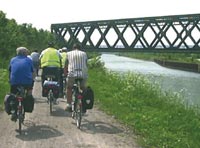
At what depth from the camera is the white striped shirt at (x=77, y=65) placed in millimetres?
11266

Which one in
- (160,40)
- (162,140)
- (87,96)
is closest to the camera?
(162,140)

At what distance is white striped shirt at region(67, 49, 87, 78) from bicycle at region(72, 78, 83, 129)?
0.54 ft

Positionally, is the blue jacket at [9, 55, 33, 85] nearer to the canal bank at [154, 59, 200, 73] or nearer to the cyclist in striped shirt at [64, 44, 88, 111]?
the cyclist in striped shirt at [64, 44, 88, 111]

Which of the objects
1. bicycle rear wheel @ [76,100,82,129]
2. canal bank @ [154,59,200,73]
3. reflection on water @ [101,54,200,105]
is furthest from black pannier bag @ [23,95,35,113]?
canal bank @ [154,59,200,73]

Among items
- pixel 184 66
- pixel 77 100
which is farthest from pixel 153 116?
pixel 184 66

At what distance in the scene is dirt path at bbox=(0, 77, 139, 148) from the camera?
30.1 feet

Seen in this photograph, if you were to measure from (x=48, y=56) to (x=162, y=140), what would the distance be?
511 centimetres

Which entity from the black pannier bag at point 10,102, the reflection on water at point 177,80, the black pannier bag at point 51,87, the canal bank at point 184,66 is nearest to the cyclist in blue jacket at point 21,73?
the black pannier bag at point 10,102

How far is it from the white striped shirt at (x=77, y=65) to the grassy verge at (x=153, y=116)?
1981mm

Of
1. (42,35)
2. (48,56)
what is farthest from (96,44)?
(48,56)

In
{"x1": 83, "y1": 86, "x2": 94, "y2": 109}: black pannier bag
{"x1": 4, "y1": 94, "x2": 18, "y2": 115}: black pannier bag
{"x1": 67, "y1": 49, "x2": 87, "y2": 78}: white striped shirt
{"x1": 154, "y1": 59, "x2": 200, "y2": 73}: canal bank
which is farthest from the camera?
{"x1": 154, "y1": 59, "x2": 200, "y2": 73}: canal bank

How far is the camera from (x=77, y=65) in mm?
11281

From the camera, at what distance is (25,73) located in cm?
1038

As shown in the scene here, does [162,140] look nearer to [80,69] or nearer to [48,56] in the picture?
[80,69]
